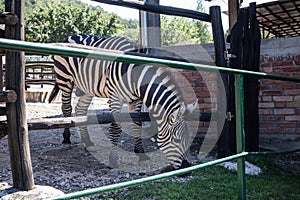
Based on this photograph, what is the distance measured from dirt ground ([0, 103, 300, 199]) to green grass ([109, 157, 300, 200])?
0.24 metres

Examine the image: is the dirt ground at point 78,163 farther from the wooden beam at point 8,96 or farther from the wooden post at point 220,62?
the wooden beam at point 8,96

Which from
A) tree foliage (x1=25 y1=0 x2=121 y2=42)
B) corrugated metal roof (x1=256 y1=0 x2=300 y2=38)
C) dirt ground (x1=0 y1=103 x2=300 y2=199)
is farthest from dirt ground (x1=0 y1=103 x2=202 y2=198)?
tree foliage (x1=25 y1=0 x2=121 y2=42)

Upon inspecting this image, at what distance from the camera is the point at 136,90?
3684 mm

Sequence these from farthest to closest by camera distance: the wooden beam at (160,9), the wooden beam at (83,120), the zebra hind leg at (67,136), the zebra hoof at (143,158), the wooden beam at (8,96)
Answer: the zebra hind leg at (67,136)
the zebra hoof at (143,158)
the wooden beam at (160,9)
the wooden beam at (83,120)
the wooden beam at (8,96)

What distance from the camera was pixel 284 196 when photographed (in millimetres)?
2873

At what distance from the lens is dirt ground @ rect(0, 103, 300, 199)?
3.16 m

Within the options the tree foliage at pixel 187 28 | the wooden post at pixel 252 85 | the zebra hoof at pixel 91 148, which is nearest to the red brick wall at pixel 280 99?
the wooden post at pixel 252 85

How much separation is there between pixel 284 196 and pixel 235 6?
117 inches

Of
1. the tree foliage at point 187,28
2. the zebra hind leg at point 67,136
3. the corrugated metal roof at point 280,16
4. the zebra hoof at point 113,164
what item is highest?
the tree foliage at point 187,28

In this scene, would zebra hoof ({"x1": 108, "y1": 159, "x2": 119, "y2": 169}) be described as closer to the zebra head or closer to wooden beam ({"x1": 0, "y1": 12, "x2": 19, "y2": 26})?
the zebra head

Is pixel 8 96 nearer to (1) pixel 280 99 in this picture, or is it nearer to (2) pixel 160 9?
(2) pixel 160 9

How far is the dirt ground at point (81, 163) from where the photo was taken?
3.16 meters

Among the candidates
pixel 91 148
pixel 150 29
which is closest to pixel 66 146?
pixel 91 148

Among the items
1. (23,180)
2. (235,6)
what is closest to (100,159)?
(23,180)
